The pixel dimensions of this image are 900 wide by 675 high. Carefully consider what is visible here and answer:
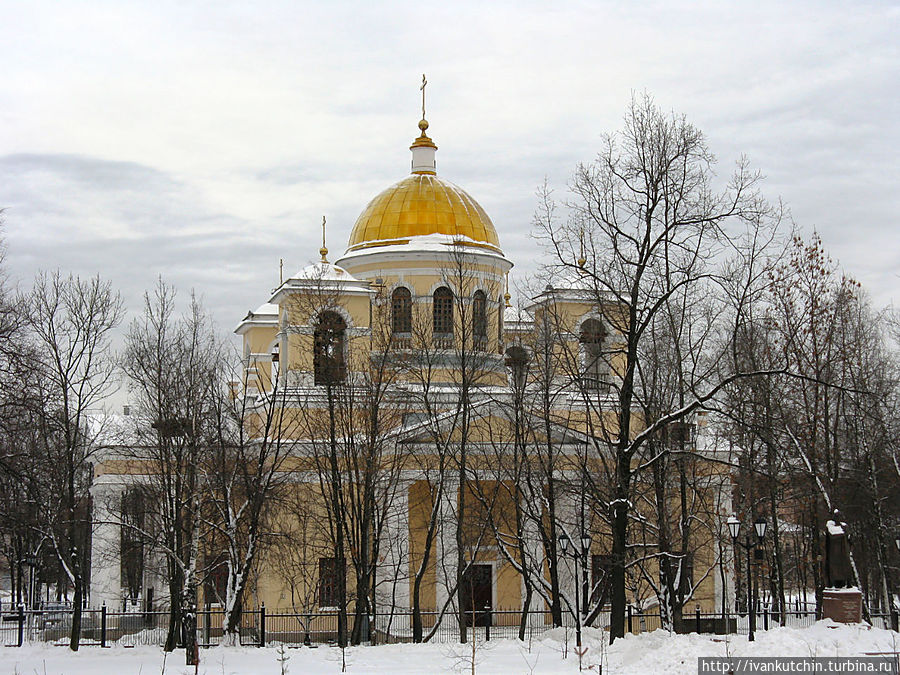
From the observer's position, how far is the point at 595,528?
30.6m

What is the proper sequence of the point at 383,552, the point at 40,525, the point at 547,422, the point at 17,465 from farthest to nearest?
the point at 40,525 → the point at 383,552 → the point at 547,422 → the point at 17,465

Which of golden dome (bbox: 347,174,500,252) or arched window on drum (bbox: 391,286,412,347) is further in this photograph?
golden dome (bbox: 347,174,500,252)

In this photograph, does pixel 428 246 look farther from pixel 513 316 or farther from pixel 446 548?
pixel 446 548

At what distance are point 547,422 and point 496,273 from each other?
31.7ft

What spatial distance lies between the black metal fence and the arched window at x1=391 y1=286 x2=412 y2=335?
27.6ft

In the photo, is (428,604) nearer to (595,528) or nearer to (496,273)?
(595,528)

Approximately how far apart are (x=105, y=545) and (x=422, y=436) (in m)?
12.8

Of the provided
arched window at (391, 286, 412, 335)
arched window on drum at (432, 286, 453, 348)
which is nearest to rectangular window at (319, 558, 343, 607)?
arched window at (391, 286, 412, 335)

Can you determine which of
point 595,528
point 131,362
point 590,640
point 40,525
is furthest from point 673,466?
point 40,525

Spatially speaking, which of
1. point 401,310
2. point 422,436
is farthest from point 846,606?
point 401,310

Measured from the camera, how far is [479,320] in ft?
101

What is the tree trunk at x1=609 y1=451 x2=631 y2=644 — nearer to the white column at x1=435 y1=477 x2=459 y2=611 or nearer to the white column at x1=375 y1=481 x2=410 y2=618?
the white column at x1=435 y1=477 x2=459 y2=611

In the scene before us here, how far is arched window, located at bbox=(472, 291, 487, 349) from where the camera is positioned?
29.1 m

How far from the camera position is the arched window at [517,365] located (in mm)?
27391
